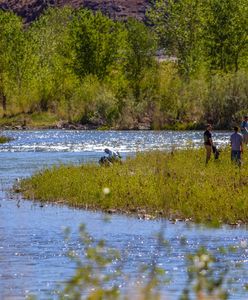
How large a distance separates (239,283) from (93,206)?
11.3 meters

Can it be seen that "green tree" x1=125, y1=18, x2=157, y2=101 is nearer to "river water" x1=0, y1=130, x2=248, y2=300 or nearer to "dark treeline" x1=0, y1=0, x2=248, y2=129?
"dark treeline" x1=0, y1=0, x2=248, y2=129

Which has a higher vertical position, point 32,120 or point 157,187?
point 157,187

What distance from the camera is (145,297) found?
337 inches

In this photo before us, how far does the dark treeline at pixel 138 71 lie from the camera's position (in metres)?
84.4

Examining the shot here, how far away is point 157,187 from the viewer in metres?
28.0

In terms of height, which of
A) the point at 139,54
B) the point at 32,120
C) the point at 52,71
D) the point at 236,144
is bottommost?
the point at 32,120

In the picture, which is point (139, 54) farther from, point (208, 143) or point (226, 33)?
point (208, 143)

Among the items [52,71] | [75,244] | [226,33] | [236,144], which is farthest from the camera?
[52,71]

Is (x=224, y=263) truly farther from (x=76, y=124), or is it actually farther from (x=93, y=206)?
(x=76, y=124)

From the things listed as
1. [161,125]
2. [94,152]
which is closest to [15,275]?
[94,152]

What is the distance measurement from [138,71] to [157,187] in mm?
73372

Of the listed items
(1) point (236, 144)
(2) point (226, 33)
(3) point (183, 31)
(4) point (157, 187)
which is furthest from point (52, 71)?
(4) point (157, 187)

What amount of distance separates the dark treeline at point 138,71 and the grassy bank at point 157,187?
45.3 m

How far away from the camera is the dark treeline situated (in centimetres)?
8438
